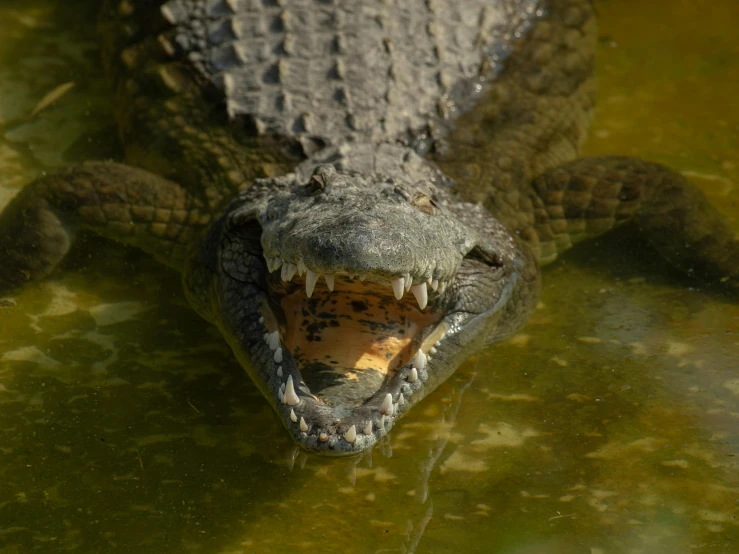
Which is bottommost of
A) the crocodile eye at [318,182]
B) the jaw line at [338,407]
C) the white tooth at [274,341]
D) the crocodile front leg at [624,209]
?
the jaw line at [338,407]

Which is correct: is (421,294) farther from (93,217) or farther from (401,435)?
(93,217)

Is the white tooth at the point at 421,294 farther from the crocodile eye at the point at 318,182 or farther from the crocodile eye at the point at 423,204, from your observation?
the crocodile eye at the point at 318,182

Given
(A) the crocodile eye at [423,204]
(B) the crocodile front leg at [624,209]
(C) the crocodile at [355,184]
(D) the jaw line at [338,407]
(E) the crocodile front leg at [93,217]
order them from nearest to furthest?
(D) the jaw line at [338,407] → (C) the crocodile at [355,184] → (A) the crocodile eye at [423,204] → (E) the crocodile front leg at [93,217] → (B) the crocodile front leg at [624,209]

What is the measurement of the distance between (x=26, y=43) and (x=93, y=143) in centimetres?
110

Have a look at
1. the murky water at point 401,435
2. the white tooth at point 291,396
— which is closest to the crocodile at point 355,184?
the white tooth at point 291,396

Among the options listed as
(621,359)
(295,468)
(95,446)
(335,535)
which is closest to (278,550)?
(335,535)

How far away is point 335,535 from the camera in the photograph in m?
3.16

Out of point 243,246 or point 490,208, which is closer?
point 243,246

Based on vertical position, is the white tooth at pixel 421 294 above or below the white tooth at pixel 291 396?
above

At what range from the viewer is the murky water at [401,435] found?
3.16m

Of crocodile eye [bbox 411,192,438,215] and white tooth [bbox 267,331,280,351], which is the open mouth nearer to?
white tooth [bbox 267,331,280,351]

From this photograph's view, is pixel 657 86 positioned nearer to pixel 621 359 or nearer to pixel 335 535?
pixel 621 359

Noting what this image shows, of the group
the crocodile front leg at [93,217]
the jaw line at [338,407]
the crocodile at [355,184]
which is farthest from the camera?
the crocodile front leg at [93,217]

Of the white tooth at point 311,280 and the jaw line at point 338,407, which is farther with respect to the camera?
the white tooth at point 311,280
